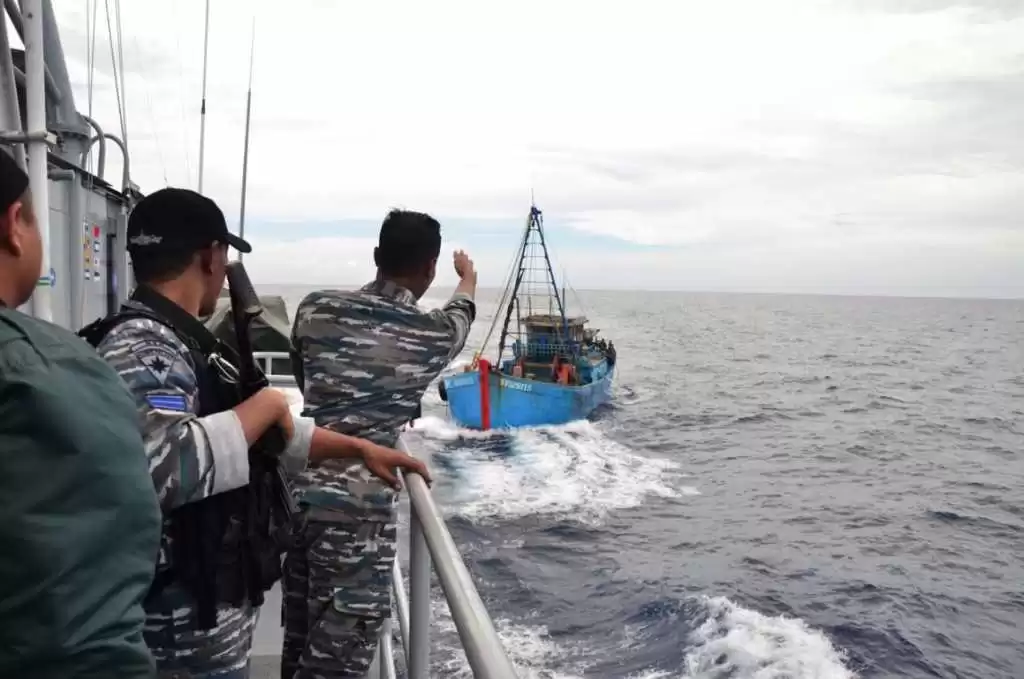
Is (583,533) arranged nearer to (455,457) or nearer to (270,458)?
(455,457)

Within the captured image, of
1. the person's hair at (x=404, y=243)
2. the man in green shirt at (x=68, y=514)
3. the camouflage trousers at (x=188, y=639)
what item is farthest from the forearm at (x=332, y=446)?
the man in green shirt at (x=68, y=514)

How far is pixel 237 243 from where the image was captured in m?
1.88

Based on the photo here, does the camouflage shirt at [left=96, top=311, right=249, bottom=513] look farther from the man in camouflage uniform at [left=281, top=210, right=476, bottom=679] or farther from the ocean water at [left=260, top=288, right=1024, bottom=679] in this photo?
the ocean water at [left=260, top=288, right=1024, bottom=679]

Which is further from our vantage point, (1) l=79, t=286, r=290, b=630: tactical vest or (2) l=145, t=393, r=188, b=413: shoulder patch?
(1) l=79, t=286, r=290, b=630: tactical vest

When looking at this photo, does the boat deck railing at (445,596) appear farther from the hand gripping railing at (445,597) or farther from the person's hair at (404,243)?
the person's hair at (404,243)

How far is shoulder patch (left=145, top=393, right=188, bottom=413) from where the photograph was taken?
1.54 meters

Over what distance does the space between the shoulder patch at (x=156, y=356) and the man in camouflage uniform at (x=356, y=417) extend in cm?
87

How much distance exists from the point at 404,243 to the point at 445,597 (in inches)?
53.2

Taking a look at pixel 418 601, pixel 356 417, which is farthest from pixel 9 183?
pixel 356 417

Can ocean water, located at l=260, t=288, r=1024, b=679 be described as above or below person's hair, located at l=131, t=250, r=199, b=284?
below

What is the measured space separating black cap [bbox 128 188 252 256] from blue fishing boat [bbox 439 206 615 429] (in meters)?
22.8

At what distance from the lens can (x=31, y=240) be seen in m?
1.24

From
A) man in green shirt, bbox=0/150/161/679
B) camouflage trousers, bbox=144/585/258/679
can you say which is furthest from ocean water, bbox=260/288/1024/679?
man in green shirt, bbox=0/150/161/679

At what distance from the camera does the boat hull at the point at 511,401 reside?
26.9 metres
